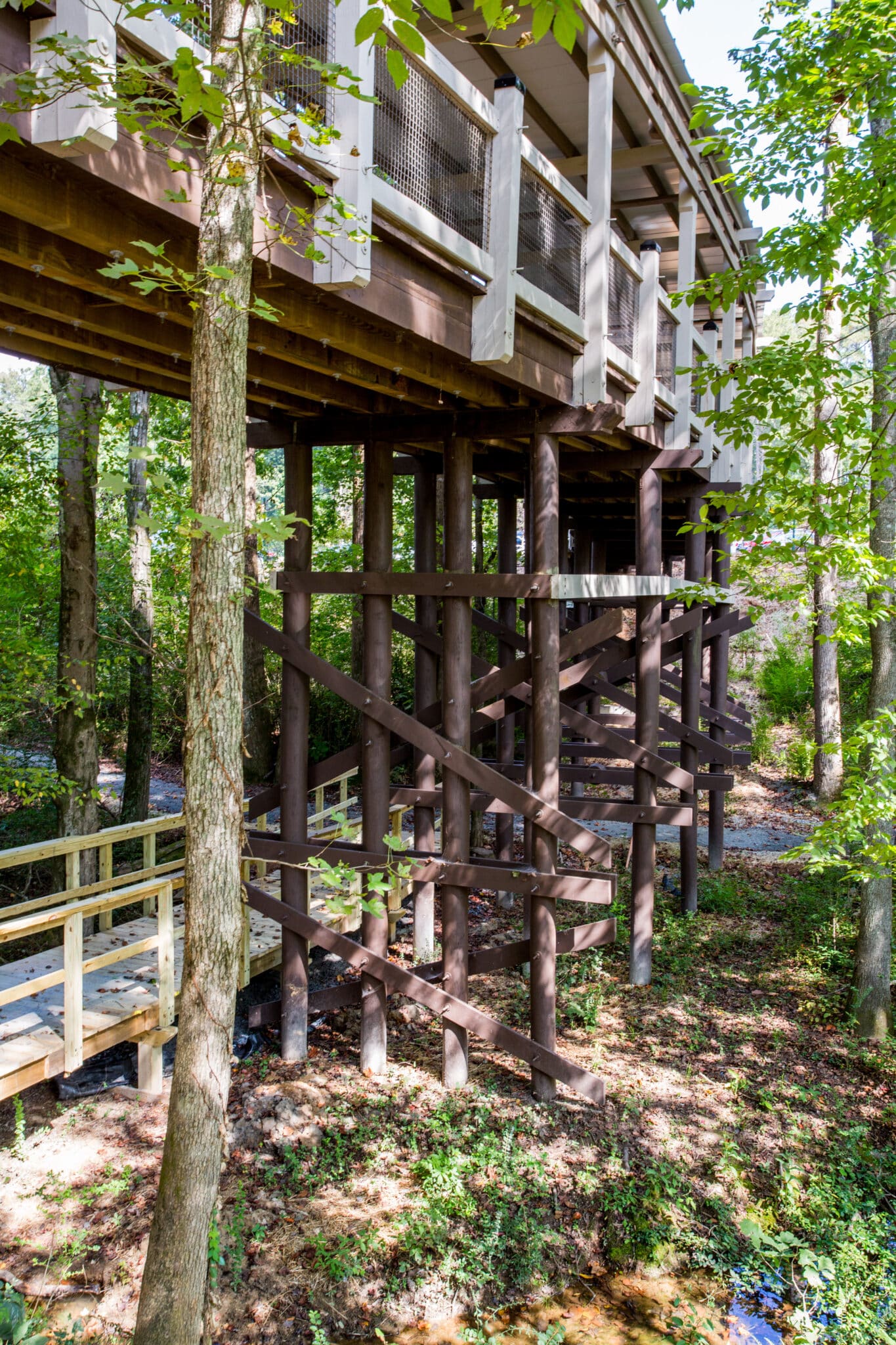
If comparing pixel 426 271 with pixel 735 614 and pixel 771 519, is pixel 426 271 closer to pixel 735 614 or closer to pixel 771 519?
pixel 771 519

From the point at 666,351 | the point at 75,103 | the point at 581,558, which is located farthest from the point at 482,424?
the point at 581,558

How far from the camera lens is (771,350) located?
20.5 feet

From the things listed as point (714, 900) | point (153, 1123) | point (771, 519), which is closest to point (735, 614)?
point (714, 900)

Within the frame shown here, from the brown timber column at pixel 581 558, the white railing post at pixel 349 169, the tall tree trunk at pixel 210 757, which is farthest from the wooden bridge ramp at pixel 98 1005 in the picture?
the brown timber column at pixel 581 558

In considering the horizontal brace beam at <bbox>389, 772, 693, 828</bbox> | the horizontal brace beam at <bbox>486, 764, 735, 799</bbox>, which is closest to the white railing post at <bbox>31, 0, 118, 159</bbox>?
the horizontal brace beam at <bbox>389, 772, 693, 828</bbox>

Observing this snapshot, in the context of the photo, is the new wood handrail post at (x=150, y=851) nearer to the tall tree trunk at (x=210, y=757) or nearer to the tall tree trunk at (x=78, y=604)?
the tall tree trunk at (x=78, y=604)

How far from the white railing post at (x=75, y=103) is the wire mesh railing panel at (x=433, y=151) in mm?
1334

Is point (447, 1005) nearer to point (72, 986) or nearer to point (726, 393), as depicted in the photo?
point (72, 986)

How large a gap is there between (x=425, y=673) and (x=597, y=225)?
3.73 metres

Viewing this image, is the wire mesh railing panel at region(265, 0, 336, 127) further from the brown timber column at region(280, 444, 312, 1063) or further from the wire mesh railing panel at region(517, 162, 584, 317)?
the brown timber column at region(280, 444, 312, 1063)

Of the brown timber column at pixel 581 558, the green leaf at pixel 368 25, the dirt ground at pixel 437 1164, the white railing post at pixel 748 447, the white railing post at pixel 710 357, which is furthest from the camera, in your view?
the brown timber column at pixel 581 558

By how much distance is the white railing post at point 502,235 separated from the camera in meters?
4.79

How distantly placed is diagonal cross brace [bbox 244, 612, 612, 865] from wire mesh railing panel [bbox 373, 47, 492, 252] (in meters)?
2.62

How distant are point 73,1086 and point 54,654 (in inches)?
131
